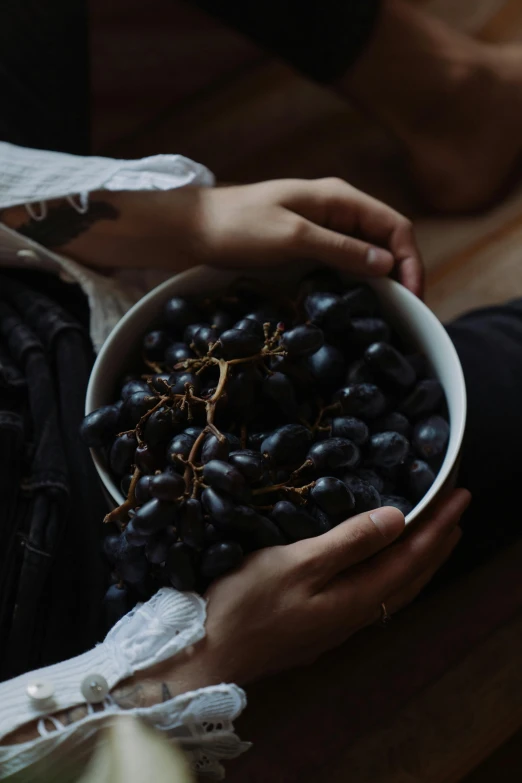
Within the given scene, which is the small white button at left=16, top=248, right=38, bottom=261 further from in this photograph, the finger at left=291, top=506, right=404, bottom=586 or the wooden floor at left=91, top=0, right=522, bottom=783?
the wooden floor at left=91, top=0, right=522, bottom=783

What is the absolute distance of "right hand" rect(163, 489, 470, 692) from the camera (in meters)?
0.51

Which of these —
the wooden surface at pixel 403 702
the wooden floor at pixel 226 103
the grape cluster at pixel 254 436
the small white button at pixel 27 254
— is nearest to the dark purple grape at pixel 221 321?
the grape cluster at pixel 254 436

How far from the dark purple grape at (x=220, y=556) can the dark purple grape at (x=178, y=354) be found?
0.47ft

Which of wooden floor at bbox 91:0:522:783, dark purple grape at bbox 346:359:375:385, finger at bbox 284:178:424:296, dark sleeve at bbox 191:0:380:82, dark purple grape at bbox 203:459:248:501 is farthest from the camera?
wooden floor at bbox 91:0:522:783

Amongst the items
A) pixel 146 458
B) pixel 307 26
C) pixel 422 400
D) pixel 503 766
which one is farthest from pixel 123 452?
pixel 307 26

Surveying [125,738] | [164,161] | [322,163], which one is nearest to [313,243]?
[164,161]

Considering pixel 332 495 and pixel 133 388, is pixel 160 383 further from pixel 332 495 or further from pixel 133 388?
pixel 332 495

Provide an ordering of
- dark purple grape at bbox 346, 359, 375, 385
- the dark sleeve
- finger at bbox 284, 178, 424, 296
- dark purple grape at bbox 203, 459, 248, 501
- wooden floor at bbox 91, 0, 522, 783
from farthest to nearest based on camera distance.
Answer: wooden floor at bbox 91, 0, 522, 783 < the dark sleeve < finger at bbox 284, 178, 424, 296 < dark purple grape at bbox 346, 359, 375, 385 < dark purple grape at bbox 203, 459, 248, 501

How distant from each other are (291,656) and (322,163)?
2.72 feet

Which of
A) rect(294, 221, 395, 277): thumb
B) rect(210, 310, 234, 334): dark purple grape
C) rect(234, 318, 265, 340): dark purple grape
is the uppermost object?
rect(294, 221, 395, 277): thumb

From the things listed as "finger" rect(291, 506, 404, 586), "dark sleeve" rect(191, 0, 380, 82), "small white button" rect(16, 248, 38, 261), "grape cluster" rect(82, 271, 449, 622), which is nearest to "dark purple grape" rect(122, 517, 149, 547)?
"grape cluster" rect(82, 271, 449, 622)

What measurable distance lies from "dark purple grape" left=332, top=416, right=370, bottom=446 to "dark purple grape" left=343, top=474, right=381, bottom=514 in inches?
1.1

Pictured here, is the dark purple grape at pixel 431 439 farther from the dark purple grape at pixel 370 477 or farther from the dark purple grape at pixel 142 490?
the dark purple grape at pixel 142 490

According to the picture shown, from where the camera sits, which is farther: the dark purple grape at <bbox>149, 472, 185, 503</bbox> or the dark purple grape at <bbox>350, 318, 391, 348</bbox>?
the dark purple grape at <bbox>350, 318, 391, 348</bbox>
